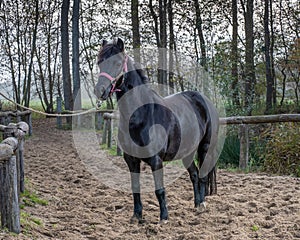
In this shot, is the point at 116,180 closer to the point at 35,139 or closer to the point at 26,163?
the point at 26,163

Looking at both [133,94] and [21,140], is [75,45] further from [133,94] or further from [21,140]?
[133,94]

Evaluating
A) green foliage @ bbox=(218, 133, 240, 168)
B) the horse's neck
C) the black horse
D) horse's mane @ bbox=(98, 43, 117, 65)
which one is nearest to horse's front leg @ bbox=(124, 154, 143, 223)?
the black horse

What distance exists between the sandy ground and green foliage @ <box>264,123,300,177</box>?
0.55m

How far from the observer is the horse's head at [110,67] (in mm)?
3299

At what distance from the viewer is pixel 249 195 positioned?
464 centimetres

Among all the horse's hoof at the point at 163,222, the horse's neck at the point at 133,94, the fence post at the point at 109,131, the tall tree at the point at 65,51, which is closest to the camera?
the horse's neck at the point at 133,94

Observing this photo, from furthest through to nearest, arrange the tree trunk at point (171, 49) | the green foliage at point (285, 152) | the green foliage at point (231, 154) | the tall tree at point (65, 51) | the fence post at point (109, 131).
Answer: the tall tree at point (65, 51) → the tree trunk at point (171, 49) → the fence post at point (109, 131) → the green foliage at point (231, 154) → the green foliage at point (285, 152)

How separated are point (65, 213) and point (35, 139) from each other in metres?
7.36

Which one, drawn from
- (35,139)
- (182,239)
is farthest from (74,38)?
(182,239)

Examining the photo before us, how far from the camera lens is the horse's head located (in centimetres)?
330

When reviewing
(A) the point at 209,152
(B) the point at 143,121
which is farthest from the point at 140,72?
(A) the point at 209,152

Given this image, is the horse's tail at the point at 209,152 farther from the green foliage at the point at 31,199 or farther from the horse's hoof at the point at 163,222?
the green foliage at the point at 31,199

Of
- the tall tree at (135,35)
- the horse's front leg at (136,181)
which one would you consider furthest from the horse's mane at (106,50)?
the tall tree at (135,35)

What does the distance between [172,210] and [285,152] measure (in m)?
3.09
